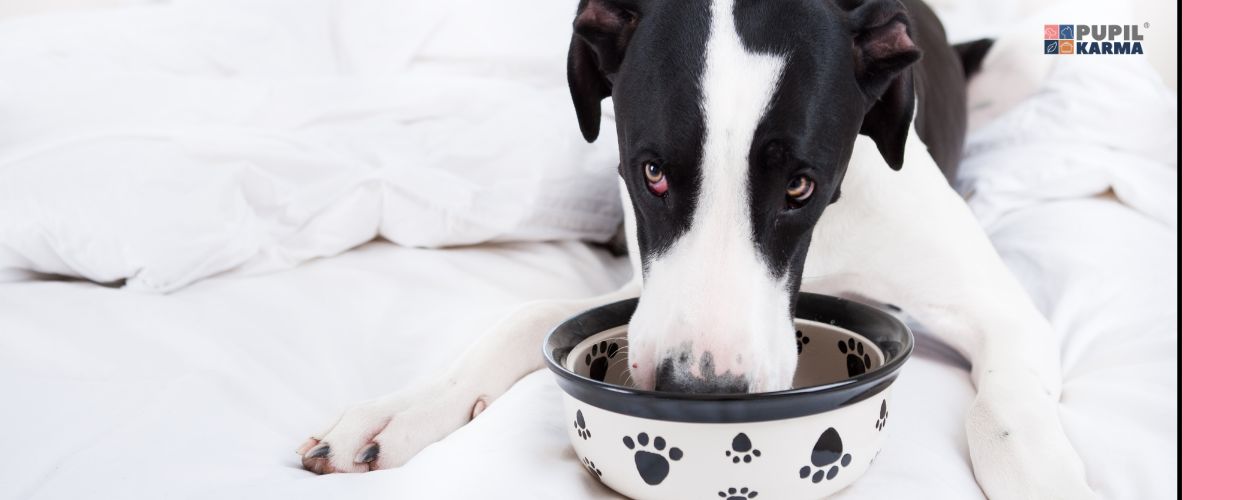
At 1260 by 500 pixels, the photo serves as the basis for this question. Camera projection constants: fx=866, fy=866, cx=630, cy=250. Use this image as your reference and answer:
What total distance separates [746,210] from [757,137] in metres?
0.08

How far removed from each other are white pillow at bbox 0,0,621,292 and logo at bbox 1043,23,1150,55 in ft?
3.87

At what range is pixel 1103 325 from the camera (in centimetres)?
144

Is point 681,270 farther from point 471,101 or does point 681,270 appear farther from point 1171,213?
point 1171,213

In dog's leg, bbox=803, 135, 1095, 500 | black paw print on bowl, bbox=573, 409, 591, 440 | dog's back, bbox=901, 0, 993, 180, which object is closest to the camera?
black paw print on bowl, bbox=573, 409, 591, 440

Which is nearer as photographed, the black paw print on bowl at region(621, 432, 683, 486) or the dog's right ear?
the black paw print on bowl at region(621, 432, 683, 486)

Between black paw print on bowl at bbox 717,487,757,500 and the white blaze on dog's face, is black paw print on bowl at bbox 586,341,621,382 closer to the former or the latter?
the white blaze on dog's face

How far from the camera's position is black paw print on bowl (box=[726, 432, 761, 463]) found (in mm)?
821

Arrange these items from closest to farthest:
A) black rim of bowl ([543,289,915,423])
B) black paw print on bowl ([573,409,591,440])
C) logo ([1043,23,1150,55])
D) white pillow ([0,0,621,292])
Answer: black rim of bowl ([543,289,915,423]), black paw print on bowl ([573,409,591,440]), white pillow ([0,0,621,292]), logo ([1043,23,1150,55])

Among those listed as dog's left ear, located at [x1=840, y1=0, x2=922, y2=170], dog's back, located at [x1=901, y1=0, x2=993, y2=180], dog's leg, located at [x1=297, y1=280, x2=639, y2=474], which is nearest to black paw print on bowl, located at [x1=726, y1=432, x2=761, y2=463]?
dog's leg, located at [x1=297, y1=280, x2=639, y2=474]

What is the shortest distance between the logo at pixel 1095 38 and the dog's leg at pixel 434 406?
1.52m

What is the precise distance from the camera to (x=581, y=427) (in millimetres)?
910

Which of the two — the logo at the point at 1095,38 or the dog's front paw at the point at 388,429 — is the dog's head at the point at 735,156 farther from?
the logo at the point at 1095,38

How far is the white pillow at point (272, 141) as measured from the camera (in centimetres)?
152

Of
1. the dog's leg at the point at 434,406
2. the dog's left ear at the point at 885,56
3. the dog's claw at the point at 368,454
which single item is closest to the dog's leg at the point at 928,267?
the dog's left ear at the point at 885,56
